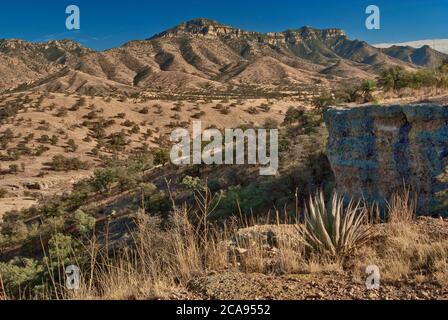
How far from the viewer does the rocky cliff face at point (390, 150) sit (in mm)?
8430

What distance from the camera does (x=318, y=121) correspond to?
58.5 feet

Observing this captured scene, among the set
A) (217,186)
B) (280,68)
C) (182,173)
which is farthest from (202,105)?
(280,68)

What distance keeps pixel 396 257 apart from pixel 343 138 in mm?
5931

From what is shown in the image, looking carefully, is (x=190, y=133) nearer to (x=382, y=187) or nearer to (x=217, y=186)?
(x=217, y=186)

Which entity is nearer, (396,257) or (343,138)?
(396,257)

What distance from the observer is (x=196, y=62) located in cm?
11381

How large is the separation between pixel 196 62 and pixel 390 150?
354 feet

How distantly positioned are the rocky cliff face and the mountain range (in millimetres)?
65705

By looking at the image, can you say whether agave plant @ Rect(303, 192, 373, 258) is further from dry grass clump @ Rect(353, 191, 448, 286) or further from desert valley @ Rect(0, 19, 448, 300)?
dry grass clump @ Rect(353, 191, 448, 286)

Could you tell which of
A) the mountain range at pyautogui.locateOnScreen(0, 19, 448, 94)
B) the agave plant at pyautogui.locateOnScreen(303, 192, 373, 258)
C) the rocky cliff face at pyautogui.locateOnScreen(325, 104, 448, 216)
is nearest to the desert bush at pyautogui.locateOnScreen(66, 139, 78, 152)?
the rocky cliff face at pyautogui.locateOnScreen(325, 104, 448, 216)

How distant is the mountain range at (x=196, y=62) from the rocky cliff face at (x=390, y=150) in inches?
2587

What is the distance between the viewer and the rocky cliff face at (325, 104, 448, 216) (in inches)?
332

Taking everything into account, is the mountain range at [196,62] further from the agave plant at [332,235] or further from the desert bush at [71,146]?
the agave plant at [332,235]
